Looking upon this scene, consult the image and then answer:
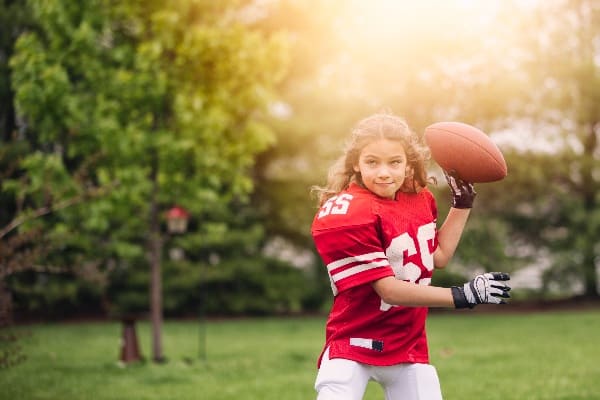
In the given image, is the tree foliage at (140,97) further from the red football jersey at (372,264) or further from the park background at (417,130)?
the red football jersey at (372,264)

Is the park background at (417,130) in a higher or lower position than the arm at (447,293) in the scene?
higher

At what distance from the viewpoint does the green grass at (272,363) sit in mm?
7363

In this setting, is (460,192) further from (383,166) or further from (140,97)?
(140,97)

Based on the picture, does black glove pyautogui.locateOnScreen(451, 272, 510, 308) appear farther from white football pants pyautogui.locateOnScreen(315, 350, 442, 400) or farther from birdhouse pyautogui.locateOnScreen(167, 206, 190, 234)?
birdhouse pyautogui.locateOnScreen(167, 206, 190, 234)

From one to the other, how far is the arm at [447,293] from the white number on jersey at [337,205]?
29cm

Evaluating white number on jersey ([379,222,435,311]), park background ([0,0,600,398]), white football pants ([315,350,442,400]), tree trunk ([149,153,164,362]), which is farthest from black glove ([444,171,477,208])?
park background ([0,0,600,398])

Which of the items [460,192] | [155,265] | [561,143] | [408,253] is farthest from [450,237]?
[561,143]

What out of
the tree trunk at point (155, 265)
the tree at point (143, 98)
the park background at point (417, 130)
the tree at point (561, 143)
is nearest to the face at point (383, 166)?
the tree at point (143, 98)

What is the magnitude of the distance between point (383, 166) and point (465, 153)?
0.46 meters

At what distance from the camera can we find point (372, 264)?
2922 mm

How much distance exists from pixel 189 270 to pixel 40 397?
1087 centimetres

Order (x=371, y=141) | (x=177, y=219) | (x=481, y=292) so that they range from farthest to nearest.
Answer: (x=177, y=219) → (x=371, y=141) → (x=481, y=292)

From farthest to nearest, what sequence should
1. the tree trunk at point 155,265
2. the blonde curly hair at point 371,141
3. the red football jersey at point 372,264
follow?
the tree trunk at point 155,265
the blonde curly hair at point 371,141
the red football jersey at point 372,264

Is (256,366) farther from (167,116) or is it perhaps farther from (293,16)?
(293,16)
